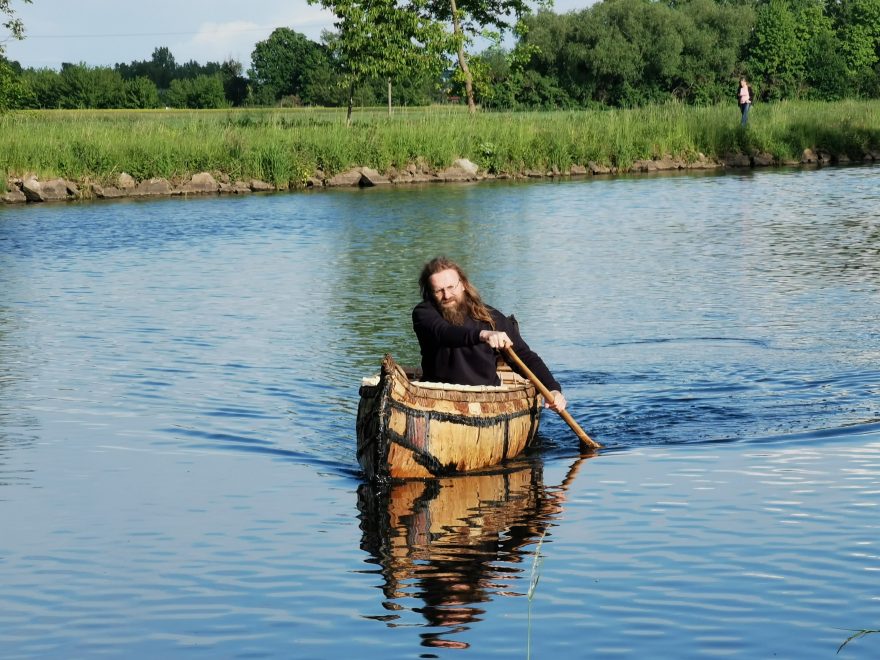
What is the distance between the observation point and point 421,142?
40625 mm

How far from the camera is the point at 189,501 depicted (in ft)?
30.0

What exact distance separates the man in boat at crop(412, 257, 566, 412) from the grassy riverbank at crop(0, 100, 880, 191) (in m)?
29.0

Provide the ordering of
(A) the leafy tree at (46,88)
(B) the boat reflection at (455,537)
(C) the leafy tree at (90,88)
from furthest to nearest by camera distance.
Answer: (C) the leafy tree at (90,88)
(A) the leafy tree at (46,88)
(B) the boat reflection at (455,537)

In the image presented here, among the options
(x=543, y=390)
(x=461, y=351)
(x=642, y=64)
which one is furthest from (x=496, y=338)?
(x=642, y=64)

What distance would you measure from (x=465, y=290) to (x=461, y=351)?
502 mm

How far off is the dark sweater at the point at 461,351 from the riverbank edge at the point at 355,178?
27755 millimetres

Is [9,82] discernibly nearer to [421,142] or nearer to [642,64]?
[421,142]

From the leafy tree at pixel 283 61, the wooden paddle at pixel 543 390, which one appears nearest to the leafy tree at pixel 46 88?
the leafy tree at pixel 283 61

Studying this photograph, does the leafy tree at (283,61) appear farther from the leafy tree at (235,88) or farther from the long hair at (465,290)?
the long hair at (465,290)

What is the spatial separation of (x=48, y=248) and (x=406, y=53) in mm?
25281

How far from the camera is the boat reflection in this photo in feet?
22.7

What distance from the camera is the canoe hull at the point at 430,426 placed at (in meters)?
9.39

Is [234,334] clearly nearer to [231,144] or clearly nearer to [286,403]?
[286,403]

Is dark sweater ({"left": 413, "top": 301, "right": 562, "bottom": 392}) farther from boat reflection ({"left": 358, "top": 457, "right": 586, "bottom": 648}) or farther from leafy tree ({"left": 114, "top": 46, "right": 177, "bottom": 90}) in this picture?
leafy tree ({"left": 114, "top": 46, "right": 177, "bottom": 90})
